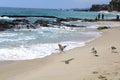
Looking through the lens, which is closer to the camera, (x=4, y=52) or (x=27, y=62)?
(x=27, y=62)

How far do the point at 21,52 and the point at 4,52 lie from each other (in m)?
0.78

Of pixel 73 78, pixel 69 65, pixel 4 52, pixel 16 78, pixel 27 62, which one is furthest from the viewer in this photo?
pixel 4 52

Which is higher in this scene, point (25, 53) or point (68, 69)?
point (68, 69)

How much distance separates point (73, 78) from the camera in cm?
860

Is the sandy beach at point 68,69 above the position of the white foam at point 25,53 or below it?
above

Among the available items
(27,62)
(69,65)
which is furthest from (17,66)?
(69,65)

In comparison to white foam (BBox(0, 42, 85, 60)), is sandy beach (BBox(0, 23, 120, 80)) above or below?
above

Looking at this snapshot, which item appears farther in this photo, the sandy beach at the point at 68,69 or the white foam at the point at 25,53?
the white foam at the point at 25,53

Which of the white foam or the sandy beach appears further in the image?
the white foam

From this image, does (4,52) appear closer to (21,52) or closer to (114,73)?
(21,52)

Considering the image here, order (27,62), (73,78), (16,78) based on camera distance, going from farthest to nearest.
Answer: (27,62)
(16,78)
(73,78)

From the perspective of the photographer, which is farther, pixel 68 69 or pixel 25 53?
pixel 25 53

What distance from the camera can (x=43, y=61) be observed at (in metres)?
12.4

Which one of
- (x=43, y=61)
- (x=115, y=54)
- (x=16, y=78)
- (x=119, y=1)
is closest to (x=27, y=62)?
(x=43, y=61)
